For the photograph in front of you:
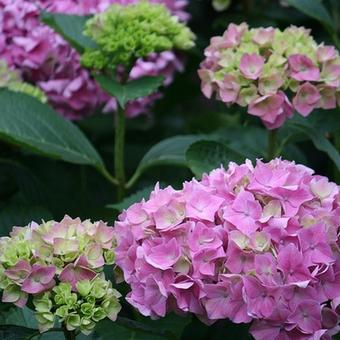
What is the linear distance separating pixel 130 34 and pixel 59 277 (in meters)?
0.55

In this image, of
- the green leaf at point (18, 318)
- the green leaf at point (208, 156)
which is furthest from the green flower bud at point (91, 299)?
the green leaf at point (208, 156)

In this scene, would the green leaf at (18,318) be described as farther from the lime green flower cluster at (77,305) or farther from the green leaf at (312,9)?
the green leaf at (312,9)

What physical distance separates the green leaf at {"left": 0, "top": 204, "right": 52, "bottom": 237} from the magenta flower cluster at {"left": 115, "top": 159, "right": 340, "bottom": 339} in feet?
1.50

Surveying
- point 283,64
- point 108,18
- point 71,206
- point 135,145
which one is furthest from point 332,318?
point 135,145

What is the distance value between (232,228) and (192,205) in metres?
0.06

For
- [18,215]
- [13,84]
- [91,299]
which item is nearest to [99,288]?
[91,299]

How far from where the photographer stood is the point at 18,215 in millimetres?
1641

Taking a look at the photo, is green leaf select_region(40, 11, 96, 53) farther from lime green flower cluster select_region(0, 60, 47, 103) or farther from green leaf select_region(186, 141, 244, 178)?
green leaf select_region(186, 141, 244, 178)

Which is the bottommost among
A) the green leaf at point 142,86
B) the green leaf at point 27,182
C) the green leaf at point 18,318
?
the green leaf at point 27,182

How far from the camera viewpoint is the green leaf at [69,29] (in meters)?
1.72

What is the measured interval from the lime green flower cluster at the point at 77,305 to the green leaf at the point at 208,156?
0.40 meters

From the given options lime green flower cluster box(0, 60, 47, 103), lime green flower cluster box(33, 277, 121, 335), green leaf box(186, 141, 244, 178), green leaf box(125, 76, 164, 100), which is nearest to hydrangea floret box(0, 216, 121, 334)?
lime green flower cluster box(33, 277, 121, 335)

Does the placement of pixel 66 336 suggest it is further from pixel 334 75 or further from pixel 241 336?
pixel 334 75

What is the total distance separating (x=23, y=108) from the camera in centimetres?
167
